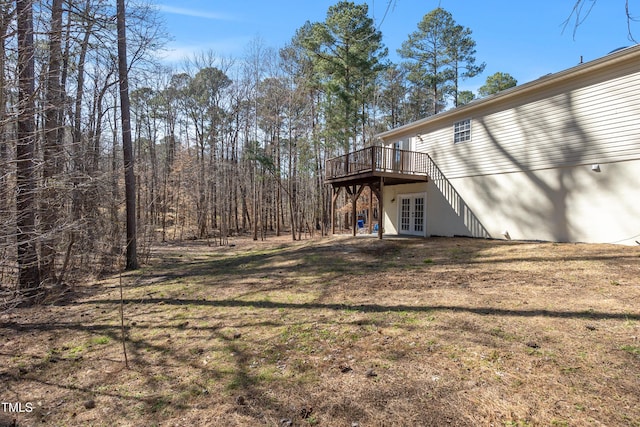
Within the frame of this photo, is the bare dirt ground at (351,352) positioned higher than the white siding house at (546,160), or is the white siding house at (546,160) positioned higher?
the white siding house at (546,160)

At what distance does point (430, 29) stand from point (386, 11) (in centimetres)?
2442

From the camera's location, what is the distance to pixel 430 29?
22.7m

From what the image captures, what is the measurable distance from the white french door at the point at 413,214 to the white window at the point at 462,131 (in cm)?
253

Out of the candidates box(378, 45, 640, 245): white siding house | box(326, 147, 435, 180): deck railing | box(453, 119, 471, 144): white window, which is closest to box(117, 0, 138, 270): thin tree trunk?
box(326, 147, 435, 180): deck railing

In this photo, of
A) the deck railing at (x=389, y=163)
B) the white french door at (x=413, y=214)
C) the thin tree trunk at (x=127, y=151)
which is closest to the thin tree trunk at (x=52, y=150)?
the thin tree trunk at (x=127, y=151)

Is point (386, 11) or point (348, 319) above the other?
point (386, 11)

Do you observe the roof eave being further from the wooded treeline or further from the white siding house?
the wooded treeline

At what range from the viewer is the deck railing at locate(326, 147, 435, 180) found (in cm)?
1266

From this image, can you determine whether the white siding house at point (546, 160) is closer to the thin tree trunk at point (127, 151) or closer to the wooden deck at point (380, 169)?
the wooden deck at point (380, 169)

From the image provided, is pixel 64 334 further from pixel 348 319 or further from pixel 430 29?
pixel 430 29

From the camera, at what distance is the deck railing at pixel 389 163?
12.7m

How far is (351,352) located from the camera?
11.6 feet

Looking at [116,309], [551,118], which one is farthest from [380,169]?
[116,309]

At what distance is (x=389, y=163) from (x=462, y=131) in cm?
317
